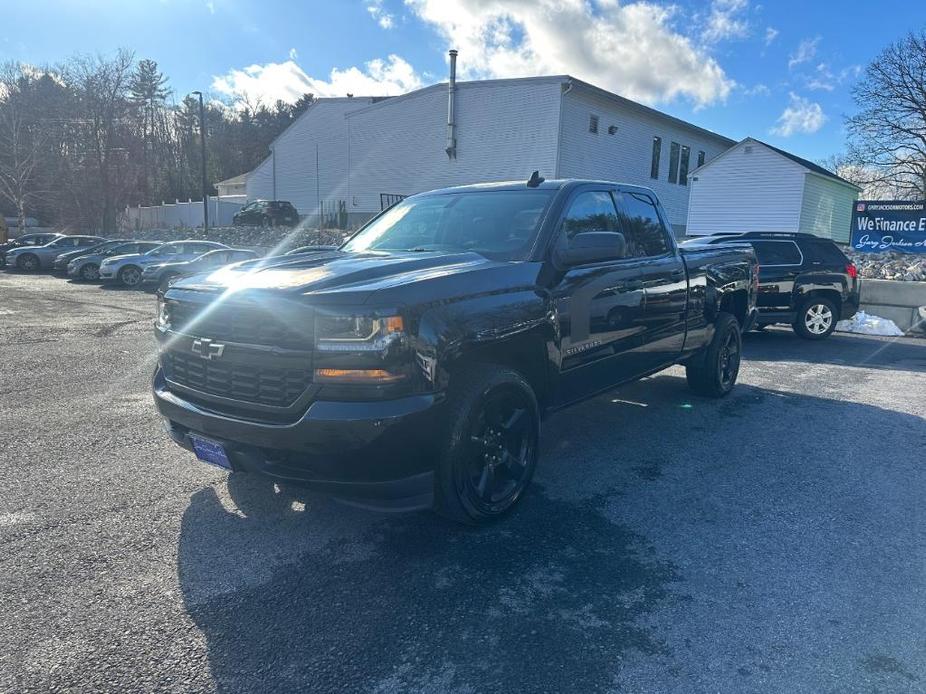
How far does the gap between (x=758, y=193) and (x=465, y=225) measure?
31.0m

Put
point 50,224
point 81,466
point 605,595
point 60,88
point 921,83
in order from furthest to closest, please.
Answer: point 50,224, point 60,88, point 921,83, point 81,466, point 605,595

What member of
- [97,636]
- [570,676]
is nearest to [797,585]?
[570,676]

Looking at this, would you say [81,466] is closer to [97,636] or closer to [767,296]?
[97,636]

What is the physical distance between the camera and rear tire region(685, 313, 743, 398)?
6.43 meters

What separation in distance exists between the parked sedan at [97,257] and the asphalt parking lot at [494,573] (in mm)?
17374

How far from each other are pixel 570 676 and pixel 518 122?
26.6 metres

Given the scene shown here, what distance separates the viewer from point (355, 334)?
2.92m

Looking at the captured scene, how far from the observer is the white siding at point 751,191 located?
1201 inches

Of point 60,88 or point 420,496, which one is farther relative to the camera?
point 60,88

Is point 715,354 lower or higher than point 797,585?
higher

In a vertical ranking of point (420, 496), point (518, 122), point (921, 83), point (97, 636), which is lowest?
point (97, 636)

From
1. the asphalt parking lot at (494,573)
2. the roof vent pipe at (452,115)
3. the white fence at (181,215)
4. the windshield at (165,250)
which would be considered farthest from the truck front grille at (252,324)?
the white fence at (181,215)

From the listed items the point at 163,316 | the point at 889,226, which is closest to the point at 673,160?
the point at 889,226

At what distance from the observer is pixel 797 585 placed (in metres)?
3.07
